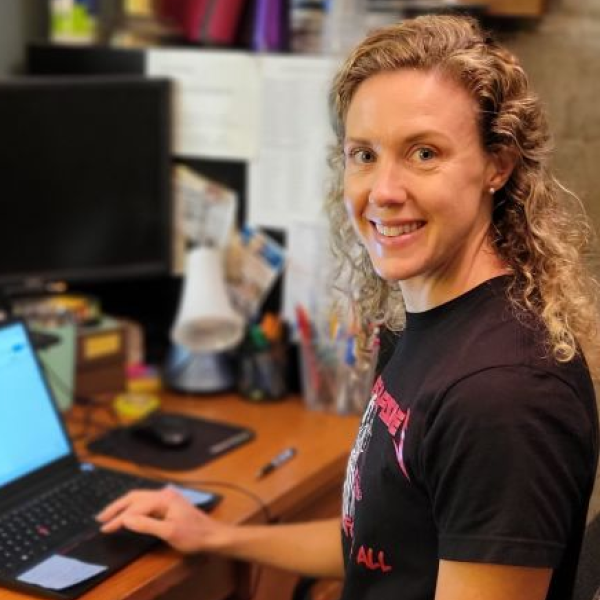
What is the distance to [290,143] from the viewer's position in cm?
201

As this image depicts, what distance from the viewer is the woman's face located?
3.29ft

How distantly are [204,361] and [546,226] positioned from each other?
3.54 feet

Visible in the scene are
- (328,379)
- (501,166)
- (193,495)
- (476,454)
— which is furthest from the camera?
(328,379)

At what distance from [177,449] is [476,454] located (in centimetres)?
90

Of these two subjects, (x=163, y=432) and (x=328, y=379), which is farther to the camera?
(x=328, y=379)

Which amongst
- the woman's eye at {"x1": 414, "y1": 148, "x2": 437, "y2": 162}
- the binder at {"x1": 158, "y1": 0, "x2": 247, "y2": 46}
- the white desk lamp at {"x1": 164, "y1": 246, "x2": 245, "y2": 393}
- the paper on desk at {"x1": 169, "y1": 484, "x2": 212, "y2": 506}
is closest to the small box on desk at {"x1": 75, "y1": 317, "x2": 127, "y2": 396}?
the white desk lamp at {"x1": 164, "y1": 246, "x2": 245, "y2": 393}

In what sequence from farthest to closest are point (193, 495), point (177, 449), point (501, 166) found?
point (177, 449)
point (193, 495)
point (501, 166)

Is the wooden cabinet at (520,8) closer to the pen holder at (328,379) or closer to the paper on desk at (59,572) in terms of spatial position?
the pen holder at (328,379)

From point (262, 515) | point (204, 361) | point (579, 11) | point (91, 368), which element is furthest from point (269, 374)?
point (579, 11)

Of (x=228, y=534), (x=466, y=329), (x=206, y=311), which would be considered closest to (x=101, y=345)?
(x=206, y=311)

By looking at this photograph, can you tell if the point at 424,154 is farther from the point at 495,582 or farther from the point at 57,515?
the point at 57,515

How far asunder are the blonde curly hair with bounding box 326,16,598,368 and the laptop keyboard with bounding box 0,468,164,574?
70 centimetres

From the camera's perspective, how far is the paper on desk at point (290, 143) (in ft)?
6.43

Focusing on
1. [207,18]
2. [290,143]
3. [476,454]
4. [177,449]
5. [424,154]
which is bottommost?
[177,449]
